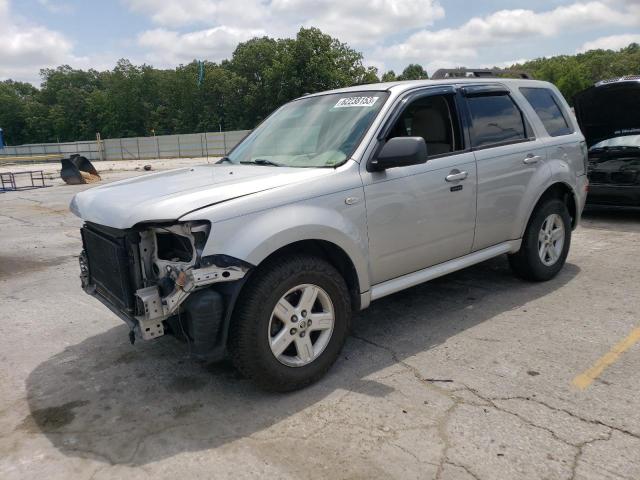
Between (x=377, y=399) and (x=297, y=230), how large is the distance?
115 centimetres

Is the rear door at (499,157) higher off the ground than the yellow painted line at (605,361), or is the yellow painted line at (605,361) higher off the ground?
the rear door at (499,157)

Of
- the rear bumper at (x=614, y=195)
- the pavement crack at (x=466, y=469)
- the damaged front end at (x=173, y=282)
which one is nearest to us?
the pavement crack at (x=466, y=469)

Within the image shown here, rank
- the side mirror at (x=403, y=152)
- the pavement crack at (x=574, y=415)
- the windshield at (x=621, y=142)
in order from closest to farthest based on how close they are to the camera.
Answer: the pavement crack at (x=574, y=415) → the side mirror at (x=403, y=152) → the windshield at (x=621, y=142)

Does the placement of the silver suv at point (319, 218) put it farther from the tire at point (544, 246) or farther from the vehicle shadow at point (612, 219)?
the vehicle shadow at point (612, 219)

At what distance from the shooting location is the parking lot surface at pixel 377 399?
2643mm

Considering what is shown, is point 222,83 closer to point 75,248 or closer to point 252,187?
point 75,248

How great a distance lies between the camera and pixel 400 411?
3.06m

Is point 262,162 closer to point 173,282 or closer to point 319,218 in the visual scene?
point 319,218

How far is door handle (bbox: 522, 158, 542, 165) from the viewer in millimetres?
4797

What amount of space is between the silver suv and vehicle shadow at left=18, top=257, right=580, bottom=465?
271 mm

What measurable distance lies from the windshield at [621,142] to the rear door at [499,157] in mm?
4109

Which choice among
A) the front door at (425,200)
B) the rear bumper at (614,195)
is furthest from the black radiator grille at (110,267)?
the rear bumper at (614,195)

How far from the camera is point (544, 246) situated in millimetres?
5234

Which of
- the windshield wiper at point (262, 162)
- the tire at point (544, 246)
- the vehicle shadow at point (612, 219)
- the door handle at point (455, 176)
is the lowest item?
the vehicle shadow at point (612, 219)
